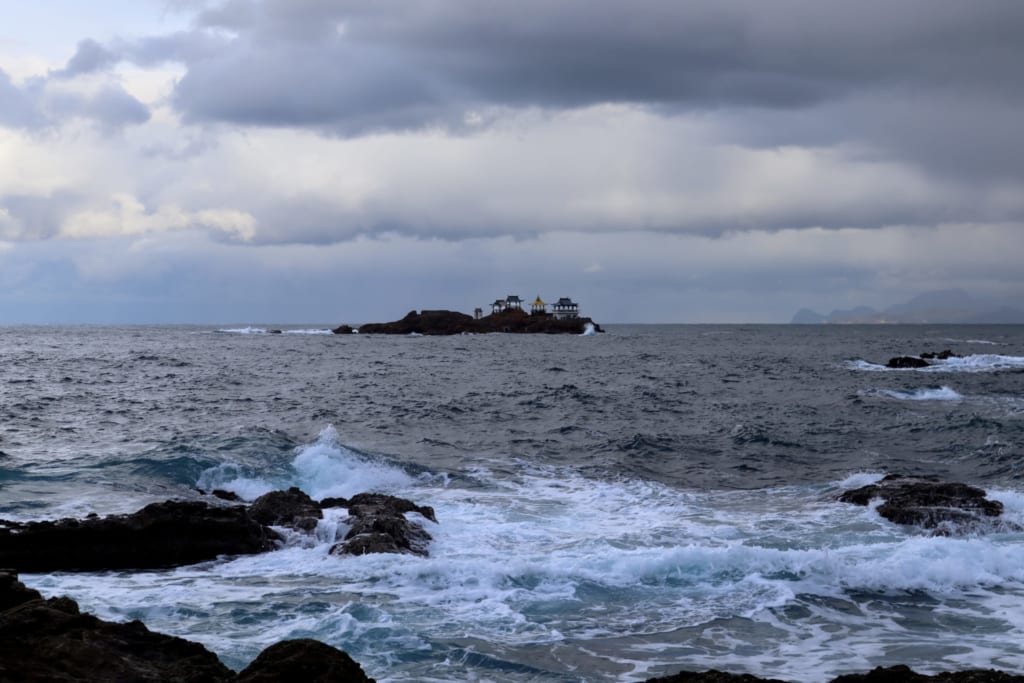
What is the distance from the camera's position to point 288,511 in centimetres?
1551

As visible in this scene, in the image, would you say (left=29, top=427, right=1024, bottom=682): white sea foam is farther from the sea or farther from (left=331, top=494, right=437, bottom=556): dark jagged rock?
(left=331, top=494, right=437, bottom=556): dark jagged rock

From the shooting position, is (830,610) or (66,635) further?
(830,610)

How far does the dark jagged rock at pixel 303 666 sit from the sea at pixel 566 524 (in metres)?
2.48

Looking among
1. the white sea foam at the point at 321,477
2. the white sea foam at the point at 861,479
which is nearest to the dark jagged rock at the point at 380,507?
the white sea foam at the point at 321,477

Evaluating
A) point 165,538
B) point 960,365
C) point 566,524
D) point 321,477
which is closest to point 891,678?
point 566,524

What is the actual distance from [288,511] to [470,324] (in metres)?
131

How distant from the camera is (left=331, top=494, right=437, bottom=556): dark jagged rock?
13609 mm

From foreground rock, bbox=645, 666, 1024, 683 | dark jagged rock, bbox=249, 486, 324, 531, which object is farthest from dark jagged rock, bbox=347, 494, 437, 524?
foreground rock, bbox=645, 666, 1024, 683

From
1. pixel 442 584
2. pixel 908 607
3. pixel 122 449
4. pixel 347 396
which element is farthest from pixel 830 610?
pixel 347 396

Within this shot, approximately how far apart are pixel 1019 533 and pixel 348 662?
13381mm

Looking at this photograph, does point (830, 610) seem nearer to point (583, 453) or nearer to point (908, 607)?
point (908, 607)

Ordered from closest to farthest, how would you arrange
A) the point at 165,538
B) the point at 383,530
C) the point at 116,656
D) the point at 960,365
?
the point at 116,656 < the point at 165,538 < the point at 383,530 < the point at 960,365

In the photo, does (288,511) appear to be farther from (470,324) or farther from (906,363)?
(470,324)

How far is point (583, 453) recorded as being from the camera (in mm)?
25531
